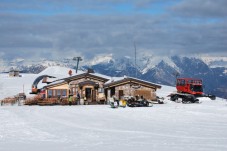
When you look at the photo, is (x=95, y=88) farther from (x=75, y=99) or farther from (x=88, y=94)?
(x=75, y=99)

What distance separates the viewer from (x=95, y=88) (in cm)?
6153

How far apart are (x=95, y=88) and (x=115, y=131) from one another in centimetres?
3181

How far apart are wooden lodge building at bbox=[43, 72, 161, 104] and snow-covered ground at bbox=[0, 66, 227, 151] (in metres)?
18.3

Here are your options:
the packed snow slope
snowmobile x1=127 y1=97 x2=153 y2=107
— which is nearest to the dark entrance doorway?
snowmobile x1=127 y1=97 x2=153 y2=107

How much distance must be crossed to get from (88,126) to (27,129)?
180 inches

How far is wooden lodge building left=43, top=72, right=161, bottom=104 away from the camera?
61.0 metres

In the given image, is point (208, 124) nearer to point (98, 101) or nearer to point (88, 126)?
point (88, 126)

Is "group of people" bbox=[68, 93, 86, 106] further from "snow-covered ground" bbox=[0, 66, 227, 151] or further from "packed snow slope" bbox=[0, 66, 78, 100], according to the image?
"packed snow slope" bbox=[0, 66, 78, 100]

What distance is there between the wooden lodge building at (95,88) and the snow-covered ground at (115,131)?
1827cm

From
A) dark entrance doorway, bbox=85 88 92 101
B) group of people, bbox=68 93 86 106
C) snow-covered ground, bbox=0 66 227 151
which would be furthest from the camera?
dark entrance doorway, bbox=85 88 92 101

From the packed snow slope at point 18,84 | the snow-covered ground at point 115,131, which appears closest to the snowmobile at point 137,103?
the snow-covered ground at point 115,131

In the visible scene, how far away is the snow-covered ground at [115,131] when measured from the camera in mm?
23859

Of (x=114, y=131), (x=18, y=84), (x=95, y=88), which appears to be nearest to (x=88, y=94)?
(x=95, y=88)

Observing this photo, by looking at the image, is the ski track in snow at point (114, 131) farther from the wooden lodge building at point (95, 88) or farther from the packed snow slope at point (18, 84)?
the packed snow slope at point (18, 84)
